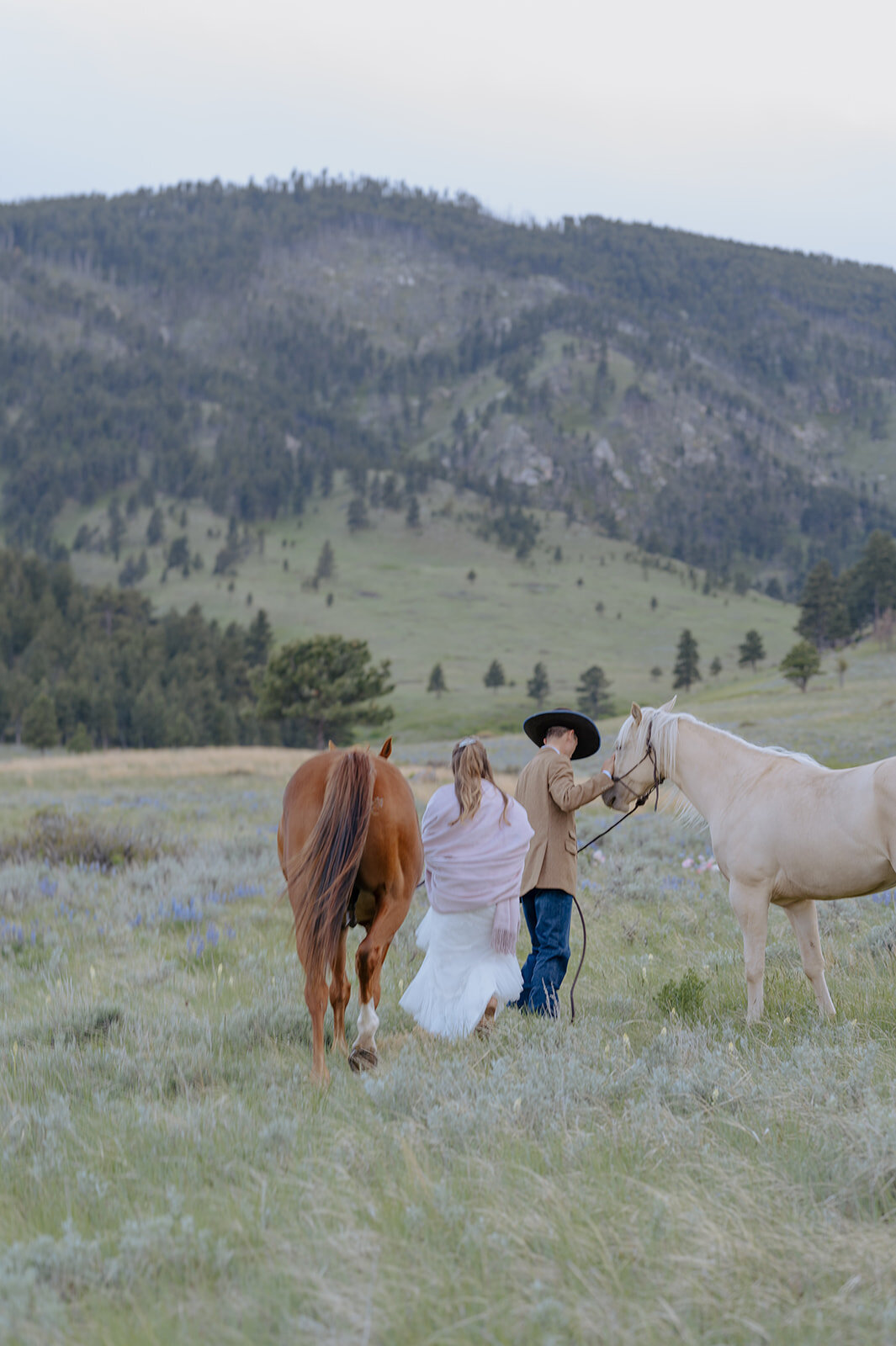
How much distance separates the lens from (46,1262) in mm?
2957

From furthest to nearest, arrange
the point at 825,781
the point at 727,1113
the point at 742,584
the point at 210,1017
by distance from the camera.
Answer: the point at 742,584 → the point at 210,1017 → the point at 825,781 → the point at 727,1113

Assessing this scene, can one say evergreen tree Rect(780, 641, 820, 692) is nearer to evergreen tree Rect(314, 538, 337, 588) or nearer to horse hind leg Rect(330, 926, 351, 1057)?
horse hind leg Rect(330, 926, 351, 1057)

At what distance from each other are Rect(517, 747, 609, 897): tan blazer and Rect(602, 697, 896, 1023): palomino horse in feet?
1.34

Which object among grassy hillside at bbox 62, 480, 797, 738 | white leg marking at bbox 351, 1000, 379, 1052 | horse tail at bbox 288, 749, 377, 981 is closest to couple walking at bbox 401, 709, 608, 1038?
white leg marking at bbox 351, 1000, 379, 1052

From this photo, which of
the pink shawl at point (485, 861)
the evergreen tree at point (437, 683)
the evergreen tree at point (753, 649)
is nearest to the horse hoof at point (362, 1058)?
the pink shawl at point (485, 861)

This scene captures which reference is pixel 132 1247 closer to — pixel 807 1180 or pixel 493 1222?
pixel 493 1222

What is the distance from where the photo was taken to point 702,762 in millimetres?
6227

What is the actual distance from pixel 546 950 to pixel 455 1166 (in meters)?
2.80

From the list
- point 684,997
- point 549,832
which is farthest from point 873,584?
point 684,997

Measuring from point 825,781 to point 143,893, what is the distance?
25.6 ft

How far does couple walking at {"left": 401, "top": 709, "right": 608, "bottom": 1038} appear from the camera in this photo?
5.80m

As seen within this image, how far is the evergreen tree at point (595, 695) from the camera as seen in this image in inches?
3625

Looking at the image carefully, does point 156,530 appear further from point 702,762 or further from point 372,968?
point 372,968

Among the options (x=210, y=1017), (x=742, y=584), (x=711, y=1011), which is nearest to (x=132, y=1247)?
(x=210, y=1017)
